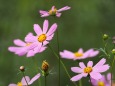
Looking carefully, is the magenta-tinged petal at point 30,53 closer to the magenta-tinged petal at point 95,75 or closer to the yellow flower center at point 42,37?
the yellow flower center at point 42,37

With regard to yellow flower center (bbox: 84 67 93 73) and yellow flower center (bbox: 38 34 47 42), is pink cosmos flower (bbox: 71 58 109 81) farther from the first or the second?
yellow flower center (bbox: 38 34 47 42)

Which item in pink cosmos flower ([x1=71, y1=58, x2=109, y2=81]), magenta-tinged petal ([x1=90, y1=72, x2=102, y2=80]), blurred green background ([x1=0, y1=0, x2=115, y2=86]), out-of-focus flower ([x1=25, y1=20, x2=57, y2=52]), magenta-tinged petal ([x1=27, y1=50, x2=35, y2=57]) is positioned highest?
blurred green background ([x1=0, y1=0, x2=115, y2=86])

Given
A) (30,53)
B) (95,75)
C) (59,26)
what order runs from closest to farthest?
1. (95,75)
2. (30,53)
3. (59,26)

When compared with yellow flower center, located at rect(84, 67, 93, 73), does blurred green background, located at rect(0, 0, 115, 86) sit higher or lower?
higher

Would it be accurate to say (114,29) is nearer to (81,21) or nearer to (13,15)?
(81,21)

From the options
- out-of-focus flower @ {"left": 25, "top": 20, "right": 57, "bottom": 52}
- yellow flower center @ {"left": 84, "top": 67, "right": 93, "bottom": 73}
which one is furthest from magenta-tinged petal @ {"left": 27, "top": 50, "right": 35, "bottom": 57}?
yellow flower center @ {"left": 84, "top": 67, "right": 93, "bottom": 73}

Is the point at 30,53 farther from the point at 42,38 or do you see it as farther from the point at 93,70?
the point at 93,70

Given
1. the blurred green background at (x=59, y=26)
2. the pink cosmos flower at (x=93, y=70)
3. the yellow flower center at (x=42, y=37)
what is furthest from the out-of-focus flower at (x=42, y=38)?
the blurred green background at (x=59, y=26)

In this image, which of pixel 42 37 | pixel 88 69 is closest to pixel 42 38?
pixel 42 37

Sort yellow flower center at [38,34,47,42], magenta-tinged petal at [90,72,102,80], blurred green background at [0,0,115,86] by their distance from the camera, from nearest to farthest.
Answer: magenta-tinged petal at [90,72,102,80] < yellow flower center at [38,34,47,42] < blurred green background at [0,0,115,86]
